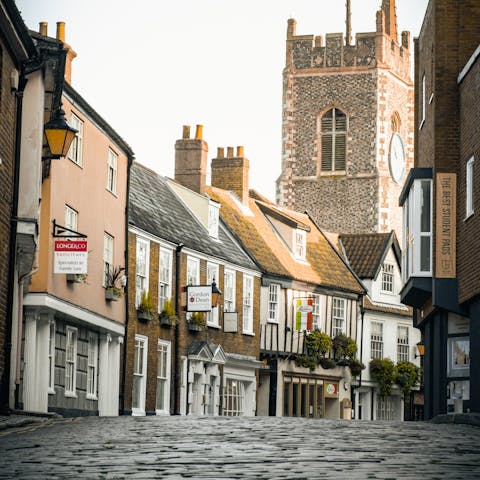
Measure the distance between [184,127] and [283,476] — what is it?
116 feet

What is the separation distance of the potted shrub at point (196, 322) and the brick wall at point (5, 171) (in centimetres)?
1869

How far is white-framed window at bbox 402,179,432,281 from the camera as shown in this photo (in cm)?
2986

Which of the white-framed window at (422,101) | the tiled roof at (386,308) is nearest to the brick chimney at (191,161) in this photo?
the tiled roof at (386,308)

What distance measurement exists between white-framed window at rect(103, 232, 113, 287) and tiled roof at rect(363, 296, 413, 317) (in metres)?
21.5

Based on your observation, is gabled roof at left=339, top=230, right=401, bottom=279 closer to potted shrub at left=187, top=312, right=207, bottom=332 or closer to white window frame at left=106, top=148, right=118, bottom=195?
potted shrub at left=187, top=312, right=207, bottom=332

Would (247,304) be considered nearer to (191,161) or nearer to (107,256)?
(191,161)

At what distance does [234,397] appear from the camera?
1704 inches

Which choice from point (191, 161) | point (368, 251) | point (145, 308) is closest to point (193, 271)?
point (145, 308)

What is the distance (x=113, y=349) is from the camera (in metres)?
32.9

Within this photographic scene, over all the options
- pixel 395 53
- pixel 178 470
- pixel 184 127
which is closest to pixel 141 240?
pixel 184 127

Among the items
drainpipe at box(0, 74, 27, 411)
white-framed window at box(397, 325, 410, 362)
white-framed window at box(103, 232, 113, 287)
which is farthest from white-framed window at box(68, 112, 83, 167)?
white-framed window at box(397, 325, 410, 362)

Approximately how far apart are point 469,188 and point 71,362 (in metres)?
9.69

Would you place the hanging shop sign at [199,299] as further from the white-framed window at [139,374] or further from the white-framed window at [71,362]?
the white-framed window at [71,362]

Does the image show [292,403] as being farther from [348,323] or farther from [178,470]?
[178,470]
